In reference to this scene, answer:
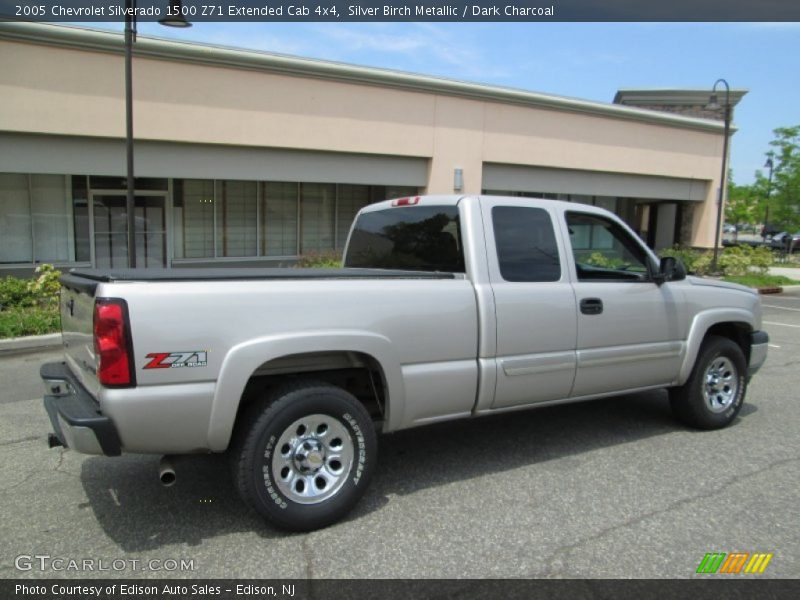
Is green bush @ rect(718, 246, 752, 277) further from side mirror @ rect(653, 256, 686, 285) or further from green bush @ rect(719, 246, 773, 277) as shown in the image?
side mirror @ rect(653, 256, 686, 285)

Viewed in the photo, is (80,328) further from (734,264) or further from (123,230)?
(734,264)

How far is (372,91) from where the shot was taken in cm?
1641

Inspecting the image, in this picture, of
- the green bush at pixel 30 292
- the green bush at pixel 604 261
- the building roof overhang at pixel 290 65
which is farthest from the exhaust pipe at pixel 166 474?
the building roof overhang at pixel 290 65

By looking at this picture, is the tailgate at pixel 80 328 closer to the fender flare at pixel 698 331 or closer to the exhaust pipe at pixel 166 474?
the exhaust pipe at pixel 166 474

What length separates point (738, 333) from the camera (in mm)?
5801

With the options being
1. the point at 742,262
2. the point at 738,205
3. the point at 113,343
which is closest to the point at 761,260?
the point at 742,262

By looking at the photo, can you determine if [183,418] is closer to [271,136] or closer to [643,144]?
[271,136]

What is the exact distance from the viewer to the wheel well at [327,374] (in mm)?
3625

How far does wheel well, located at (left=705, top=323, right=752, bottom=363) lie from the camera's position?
A: 5.69 metres

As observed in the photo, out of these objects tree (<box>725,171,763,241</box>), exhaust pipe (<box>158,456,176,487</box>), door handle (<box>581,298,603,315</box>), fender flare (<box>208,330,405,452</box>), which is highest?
tree (<box>725,171,763,241</box>)

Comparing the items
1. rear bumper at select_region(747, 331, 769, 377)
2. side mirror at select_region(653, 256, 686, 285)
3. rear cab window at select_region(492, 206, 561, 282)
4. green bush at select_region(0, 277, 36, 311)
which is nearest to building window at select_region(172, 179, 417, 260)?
green bush at select_region(0, 277, 36, 311)

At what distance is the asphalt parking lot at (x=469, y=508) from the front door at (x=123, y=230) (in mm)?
11147

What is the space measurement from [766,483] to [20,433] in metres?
5.73

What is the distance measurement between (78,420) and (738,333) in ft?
17.6
